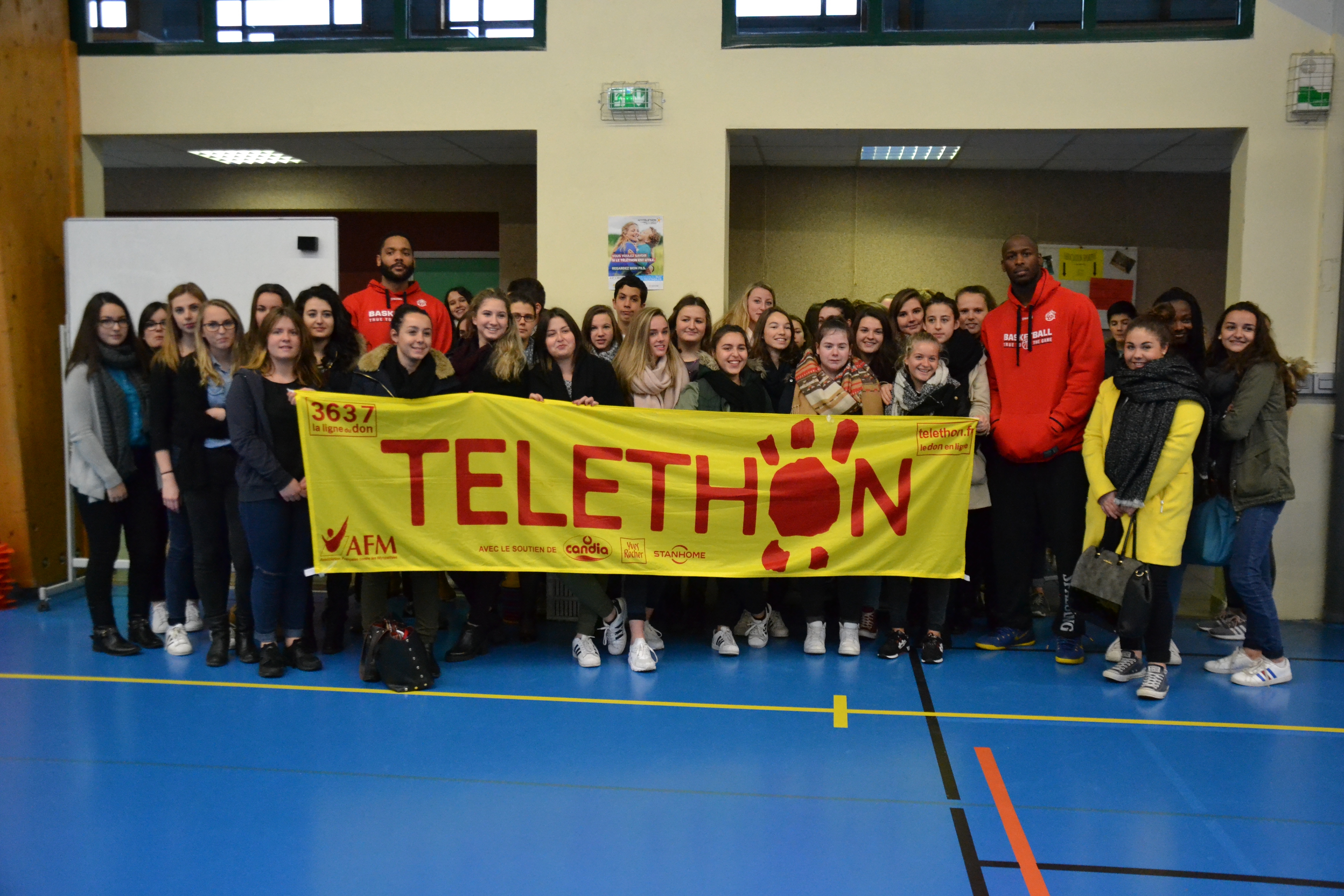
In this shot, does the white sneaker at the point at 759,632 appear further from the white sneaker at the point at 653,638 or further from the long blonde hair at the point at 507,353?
the long blonde hair at the point at 507,353

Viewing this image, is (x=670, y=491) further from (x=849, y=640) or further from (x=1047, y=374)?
(x=1047, y=374)

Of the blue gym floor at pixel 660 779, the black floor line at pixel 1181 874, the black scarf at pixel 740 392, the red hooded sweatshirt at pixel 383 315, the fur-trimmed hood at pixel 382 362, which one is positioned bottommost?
the black floor line at pixel 1181 874

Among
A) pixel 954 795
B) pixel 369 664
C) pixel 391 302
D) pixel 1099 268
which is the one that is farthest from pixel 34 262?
pixel 1099 268

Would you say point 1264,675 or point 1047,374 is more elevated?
point 1047,374

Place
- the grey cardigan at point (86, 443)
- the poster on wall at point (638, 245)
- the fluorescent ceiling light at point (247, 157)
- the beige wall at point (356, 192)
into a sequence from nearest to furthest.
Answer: the grey cardigan at point (86, 443) → the poster on wall at point (638, 245) → the fluorescent ceiling light at point (247, 157) → the beige wall at point (356, 192)

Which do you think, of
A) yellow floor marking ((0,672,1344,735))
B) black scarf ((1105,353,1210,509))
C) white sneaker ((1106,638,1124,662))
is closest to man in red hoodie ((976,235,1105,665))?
white sneaker ((1106,638,1124,662))

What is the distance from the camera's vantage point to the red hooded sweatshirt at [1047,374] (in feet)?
15.1

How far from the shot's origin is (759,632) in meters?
4.87

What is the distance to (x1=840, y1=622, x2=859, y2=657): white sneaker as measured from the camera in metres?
4.68

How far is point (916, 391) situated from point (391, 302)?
2.80 m

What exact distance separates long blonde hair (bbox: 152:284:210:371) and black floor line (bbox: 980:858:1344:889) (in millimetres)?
3838

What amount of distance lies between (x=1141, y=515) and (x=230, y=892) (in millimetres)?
3601

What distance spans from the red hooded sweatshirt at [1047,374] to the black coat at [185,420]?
11.7ft

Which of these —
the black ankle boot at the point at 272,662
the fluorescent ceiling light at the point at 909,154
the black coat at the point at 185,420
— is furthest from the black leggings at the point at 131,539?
the fluorescent ceiling light at the point at 909,154
